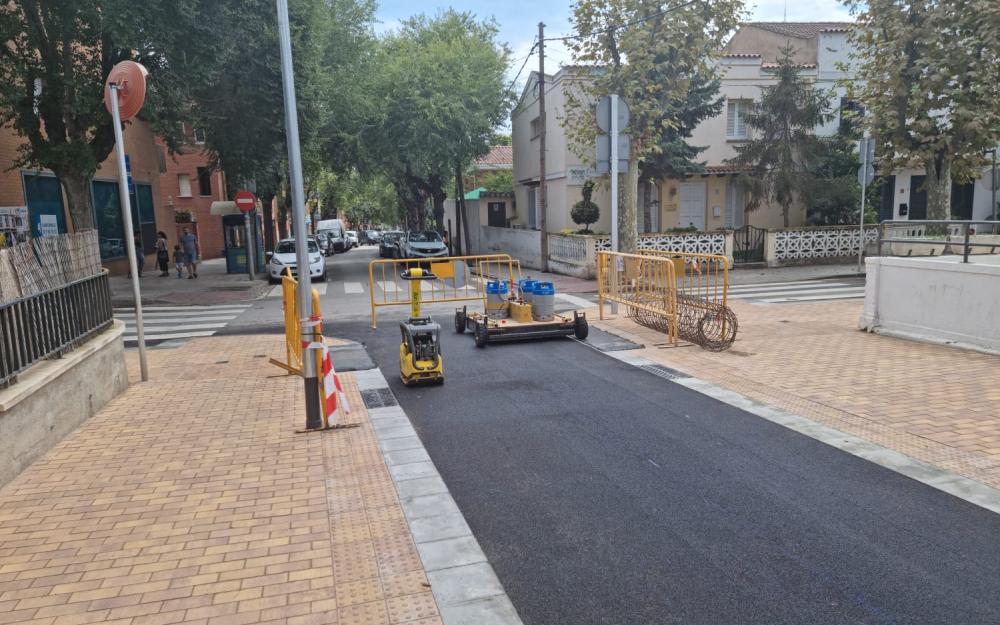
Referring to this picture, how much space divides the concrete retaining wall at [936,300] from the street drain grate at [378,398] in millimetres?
8178

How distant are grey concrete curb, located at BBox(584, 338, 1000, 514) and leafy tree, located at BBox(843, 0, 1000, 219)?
15.4 metres

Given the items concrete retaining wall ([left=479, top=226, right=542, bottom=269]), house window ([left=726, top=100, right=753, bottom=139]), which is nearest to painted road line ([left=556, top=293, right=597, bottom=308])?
concrete retaining wall ([left=479, top=226, right=542, bottom=269])

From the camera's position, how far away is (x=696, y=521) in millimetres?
4785

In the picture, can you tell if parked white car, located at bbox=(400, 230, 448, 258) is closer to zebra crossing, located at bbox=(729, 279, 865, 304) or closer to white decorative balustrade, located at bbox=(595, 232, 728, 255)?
white decorative balustrade, located at bbox=(595, 232, 728, 255)

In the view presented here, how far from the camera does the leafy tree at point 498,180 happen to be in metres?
44.1

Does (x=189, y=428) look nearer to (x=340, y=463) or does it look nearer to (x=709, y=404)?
(x=340, y=463)

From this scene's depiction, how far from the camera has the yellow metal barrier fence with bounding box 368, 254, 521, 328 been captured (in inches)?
475

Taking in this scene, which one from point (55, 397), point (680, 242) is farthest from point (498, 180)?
point (55, 397)

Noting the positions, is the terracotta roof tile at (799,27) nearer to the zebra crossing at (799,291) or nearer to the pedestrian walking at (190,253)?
the zebra crossing at (799,291)

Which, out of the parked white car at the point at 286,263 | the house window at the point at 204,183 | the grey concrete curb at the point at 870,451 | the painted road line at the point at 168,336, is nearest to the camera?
the grey concrete curb at the point at 870,451

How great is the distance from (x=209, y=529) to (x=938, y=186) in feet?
74.0

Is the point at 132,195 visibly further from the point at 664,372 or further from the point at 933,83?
the point at 933,83

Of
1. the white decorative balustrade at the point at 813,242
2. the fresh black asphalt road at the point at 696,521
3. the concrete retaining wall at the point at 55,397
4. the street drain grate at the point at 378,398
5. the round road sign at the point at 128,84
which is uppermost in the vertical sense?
the round road sign at the point at 128,84

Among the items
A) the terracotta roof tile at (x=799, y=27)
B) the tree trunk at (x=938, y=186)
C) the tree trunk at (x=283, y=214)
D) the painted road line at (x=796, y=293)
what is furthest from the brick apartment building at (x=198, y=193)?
the tree trunk at (x=938, y=186)
